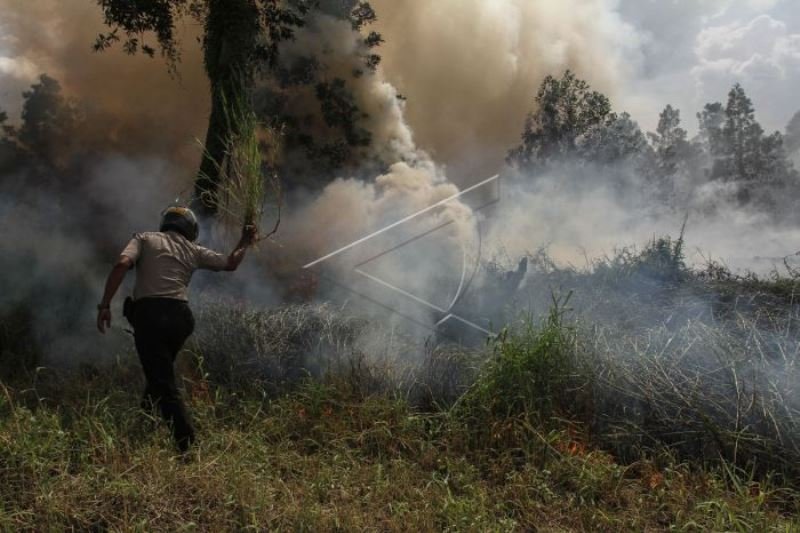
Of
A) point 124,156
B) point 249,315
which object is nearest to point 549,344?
point 249,315

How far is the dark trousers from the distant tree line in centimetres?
1567

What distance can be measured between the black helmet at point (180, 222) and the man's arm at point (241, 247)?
36 centimetres

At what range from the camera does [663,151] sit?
27000mm

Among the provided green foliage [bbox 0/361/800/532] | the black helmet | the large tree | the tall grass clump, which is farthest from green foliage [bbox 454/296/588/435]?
the large tree

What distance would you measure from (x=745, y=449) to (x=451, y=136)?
13.8 m

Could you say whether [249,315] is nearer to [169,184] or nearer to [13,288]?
[13,288]

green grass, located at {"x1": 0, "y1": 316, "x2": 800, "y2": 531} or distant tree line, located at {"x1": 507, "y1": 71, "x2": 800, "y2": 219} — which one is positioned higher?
distant tree line, located at {"x1": 507, "y1": 71, "x2": 800, "y2": 219}

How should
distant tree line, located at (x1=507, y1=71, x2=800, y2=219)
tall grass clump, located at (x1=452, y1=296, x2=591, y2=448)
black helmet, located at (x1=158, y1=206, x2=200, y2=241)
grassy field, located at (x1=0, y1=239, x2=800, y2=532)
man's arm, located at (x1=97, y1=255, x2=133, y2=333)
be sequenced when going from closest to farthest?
grassy field, located at (x1=0, y1=239, x2=800, y2=532)
man's arm, located at (x1=97, y1=255, x2=133, y2=333)
black helmet, located at (x1=158, y1=206, x2=200, y2=241)
tall grass clump, located at (x1=452, y1=296, x2=591, y2=448)
distant tree line, located at (x1=507, y1=71, x2=800, y2=219)

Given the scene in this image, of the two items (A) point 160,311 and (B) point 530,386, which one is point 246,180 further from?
(B) point 530,386

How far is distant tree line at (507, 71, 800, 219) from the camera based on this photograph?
1909 cm

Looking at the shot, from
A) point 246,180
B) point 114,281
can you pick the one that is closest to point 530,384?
point 246,180

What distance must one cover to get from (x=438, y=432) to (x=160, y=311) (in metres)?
2.28

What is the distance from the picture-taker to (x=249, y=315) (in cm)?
700

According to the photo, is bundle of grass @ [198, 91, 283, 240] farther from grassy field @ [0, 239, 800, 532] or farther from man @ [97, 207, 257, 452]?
grassy field @ [0, 239, 800, 532]
